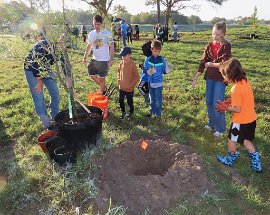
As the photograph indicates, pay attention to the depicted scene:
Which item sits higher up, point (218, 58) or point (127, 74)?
point (218, 58)

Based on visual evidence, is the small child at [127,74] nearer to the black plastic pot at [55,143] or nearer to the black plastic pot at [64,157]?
the black plastic pot at [55,143]

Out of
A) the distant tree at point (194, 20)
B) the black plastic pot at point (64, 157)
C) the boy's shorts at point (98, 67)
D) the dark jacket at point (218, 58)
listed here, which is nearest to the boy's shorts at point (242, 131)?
the dark jacket at point (218, 58)

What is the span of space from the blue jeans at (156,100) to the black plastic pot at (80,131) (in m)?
1.73

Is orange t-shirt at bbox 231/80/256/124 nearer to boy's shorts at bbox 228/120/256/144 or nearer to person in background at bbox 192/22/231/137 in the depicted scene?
boy's shorts at bbox 228/120/256/144

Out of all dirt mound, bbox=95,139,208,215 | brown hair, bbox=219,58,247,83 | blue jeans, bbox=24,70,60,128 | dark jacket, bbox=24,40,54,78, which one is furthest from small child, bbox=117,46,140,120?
brown hair, bbox=219,58,247,83

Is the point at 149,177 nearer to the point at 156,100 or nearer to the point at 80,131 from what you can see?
the point at 80,131

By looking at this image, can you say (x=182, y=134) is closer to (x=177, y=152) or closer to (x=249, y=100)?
(x=177, y=152)

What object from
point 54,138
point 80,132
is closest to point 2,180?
point 54,138

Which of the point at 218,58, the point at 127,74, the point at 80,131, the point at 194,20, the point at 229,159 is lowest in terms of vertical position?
the point at 229,159

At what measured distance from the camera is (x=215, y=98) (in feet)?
18.1

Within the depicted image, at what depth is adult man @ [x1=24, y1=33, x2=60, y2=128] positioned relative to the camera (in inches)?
195

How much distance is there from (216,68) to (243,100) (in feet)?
3.64

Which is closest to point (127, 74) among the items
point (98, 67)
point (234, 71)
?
point (98, 67)

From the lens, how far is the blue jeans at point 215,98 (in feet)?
17.9
